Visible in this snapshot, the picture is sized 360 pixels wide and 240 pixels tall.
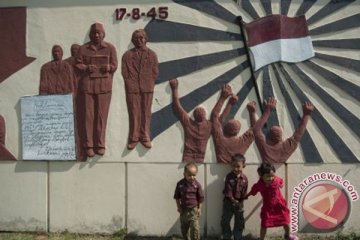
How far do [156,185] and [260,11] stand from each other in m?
2.52

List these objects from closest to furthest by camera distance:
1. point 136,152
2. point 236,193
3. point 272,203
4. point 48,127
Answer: point 272,203 → point 236,193 → point 136,152 → point 48,127

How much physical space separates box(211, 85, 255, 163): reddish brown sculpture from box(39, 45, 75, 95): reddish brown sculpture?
188cm

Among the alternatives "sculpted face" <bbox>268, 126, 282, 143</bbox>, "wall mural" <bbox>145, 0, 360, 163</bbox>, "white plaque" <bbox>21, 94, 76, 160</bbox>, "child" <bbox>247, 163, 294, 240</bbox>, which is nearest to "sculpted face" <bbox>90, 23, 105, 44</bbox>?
"wall mural" <bbox>145, 0, 360, 163</bbox>

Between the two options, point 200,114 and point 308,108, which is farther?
point 200,114

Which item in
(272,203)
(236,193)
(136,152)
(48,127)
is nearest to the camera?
(272,203)

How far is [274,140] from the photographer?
248 inches

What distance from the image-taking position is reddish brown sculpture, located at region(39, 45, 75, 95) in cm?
657

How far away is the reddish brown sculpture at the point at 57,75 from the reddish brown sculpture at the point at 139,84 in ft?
2.34

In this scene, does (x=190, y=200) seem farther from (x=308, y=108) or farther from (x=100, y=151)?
(x=308, y=108)

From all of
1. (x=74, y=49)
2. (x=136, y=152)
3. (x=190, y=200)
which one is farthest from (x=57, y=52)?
(x=190, y=200)

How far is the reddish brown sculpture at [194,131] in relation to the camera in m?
6.38

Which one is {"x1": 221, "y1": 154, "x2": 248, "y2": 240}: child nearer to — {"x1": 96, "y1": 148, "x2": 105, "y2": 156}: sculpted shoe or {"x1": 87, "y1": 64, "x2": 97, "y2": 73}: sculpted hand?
{"x1": 96, "y1": 148, "x2": 105, "y2": 156}: sculpted shoe

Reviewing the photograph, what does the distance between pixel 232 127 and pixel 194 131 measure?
472 mm

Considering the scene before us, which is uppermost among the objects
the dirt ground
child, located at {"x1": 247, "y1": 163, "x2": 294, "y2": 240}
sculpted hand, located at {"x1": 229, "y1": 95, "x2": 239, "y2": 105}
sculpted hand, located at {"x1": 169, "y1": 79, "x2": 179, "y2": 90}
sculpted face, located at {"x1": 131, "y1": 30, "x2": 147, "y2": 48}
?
sculpted face, located at {"x1": 131, "y1": 30, "x2": 147, "y2": 48}
